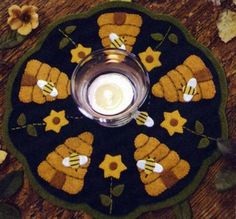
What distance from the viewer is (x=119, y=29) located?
91 centimetres

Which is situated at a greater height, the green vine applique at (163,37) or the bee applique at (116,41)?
the green vine applique at (163,37)

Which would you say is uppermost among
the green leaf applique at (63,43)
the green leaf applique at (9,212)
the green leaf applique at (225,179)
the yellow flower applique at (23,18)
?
the yellow flower applique at (23,18)

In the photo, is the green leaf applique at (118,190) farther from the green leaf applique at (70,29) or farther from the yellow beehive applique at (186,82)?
the green leaf applique at (70,29)

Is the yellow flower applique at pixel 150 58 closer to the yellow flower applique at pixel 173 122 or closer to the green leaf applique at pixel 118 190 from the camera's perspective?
the yellow flower applique at pixel 173 122

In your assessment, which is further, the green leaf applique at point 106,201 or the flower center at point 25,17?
the flower center at point 25,17

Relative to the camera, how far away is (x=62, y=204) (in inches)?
32.9

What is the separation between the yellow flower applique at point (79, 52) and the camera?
0.90 metres

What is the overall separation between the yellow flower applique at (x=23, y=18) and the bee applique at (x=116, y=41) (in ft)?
0.49

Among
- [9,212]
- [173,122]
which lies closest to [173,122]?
[173,122]

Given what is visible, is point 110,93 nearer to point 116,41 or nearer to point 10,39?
point 116,41

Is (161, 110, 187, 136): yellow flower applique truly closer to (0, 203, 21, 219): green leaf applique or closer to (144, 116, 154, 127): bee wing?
(144, 116, 154, 127): bee wing

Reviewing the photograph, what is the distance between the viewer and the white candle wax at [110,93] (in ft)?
2.83

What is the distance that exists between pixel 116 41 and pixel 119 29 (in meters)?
0.03

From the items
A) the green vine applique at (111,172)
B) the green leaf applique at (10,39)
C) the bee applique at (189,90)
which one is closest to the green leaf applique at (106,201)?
the green vine applique at (111,172)
